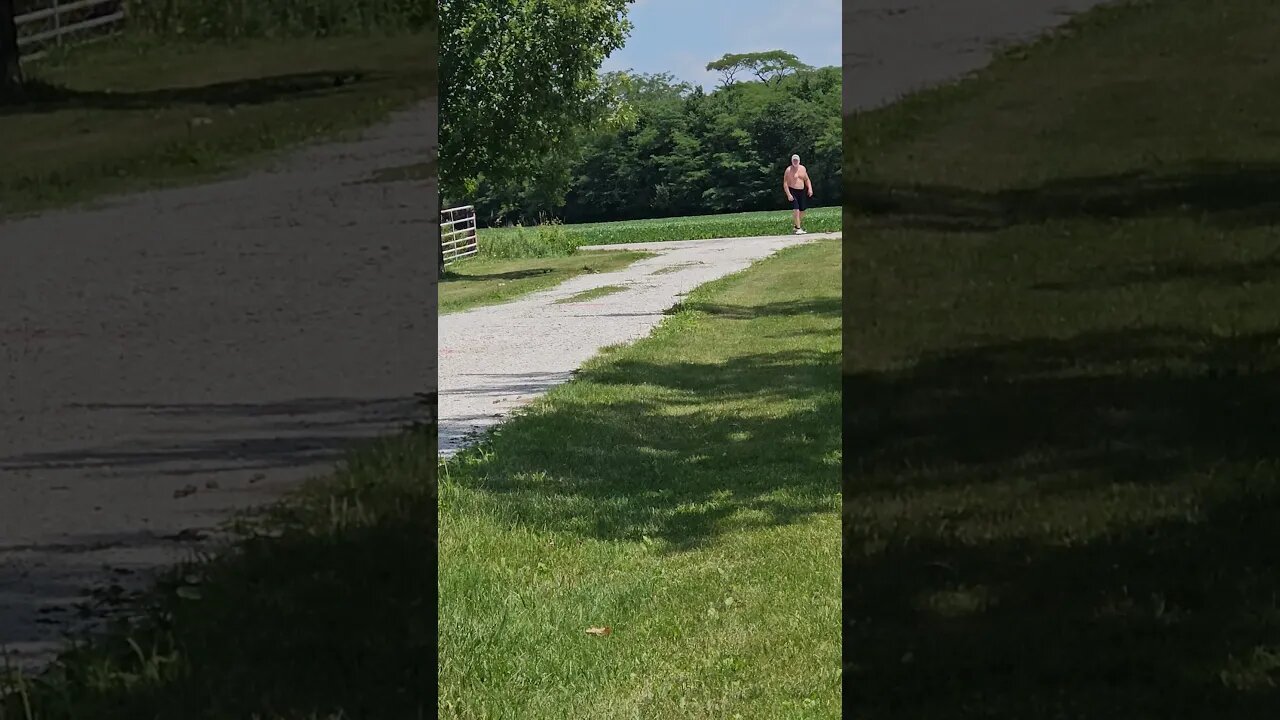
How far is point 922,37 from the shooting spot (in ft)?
7.87

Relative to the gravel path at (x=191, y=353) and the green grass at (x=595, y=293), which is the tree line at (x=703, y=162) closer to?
the green grass at (x=595, y=293)

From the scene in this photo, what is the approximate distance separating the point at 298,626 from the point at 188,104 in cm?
106

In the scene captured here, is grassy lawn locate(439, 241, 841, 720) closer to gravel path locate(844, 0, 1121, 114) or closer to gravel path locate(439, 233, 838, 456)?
gravel path locate(439, 233, 838, 456)

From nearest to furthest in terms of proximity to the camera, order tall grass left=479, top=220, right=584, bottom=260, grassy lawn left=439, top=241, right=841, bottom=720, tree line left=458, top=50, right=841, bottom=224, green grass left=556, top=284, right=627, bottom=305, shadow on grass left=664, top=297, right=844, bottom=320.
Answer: grassy lawn left=439, top=241, right=841, bottom=720, shadow on grass left=664, top=297, right=844, bottom=320, green grass left=556, top=284, right=627, bottom=305, tall grass left=479, top=220, right=584, bottom=260, tree line left=458, top=50, right=841, bottom=224

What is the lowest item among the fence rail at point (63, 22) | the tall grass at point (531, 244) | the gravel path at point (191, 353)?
the tall grass at point (531, 244)

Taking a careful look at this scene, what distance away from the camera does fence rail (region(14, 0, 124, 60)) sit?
2.43m

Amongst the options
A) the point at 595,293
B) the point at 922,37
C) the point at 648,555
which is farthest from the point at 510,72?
the point at 922,37

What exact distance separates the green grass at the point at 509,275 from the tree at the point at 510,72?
1.72 metres

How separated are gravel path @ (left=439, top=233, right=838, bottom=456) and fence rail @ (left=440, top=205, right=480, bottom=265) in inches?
279

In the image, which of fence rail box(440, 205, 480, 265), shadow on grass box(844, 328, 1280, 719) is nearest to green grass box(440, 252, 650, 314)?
fence rail box(440, 205, 480, 265)

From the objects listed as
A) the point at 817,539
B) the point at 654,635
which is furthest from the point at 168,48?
the point at 817,539

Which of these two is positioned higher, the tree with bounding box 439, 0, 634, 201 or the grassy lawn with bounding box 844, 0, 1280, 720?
the tree with bounding box 439, 0, 634, 201

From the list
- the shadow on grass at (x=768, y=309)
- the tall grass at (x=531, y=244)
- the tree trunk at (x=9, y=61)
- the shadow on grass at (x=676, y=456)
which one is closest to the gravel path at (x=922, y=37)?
the tree trunk at (x=9, y=61)

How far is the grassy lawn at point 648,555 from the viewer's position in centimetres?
334
